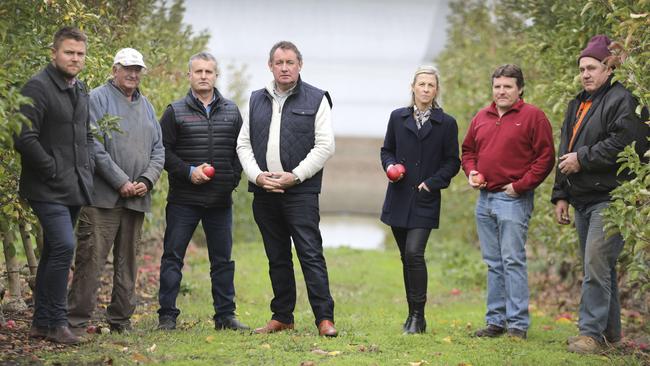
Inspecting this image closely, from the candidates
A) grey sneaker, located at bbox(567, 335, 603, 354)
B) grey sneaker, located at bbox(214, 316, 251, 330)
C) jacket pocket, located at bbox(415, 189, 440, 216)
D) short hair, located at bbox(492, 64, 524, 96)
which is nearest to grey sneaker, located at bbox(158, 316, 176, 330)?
grey sneaker, located at bbox(214, 316, 251, 330)

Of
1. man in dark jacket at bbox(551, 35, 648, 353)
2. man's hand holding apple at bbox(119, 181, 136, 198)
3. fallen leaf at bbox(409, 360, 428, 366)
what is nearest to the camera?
fallen leaf at bbox(409, 360, 428, 366)

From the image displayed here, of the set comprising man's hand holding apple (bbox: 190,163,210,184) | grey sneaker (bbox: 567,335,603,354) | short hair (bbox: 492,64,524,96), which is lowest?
grey sneaker (bbox: 567,335,603,354)

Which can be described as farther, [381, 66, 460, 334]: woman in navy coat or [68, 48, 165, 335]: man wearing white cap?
[381, 66, 460, 334]: woman in navy coat

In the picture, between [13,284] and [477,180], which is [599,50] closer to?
[477,180]

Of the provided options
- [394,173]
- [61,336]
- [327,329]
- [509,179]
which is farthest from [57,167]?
[509,179]

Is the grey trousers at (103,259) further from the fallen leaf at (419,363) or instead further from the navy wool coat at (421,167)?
the fallen leaf at (419,363)

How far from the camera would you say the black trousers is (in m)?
7.61

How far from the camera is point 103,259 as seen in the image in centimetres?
715

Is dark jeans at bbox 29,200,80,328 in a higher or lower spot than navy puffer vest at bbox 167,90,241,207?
lower

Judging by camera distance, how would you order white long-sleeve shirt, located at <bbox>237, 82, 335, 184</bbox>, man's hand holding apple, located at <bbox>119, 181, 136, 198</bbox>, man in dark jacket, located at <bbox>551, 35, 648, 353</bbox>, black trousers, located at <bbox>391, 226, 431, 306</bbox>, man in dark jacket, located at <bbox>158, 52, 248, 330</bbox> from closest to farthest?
man in dark jacket, located at <bbox>551, 35, 648, 353</bbox> < man's hand holding apple, located at <bbox>119, 181, 136, 198</bbox> < white long-sleeve shirt, located at <bbox>237, 82, 335, 184</bbox> < man in dark jacket, located at <bbox>158, 52, 248, 330</bbox> < black trousers, located at <bbox>391, 226, 431, 306</bbox>

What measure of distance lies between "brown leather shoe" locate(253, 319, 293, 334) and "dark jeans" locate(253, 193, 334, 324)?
0.13ft

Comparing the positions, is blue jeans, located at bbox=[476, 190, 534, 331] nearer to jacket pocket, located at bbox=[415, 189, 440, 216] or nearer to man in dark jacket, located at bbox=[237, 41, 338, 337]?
jacket pocket, located at bbox=[415, 189, 440, 216]

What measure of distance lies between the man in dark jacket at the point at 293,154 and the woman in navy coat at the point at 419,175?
0.67 metres

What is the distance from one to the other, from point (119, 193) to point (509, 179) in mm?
2932
